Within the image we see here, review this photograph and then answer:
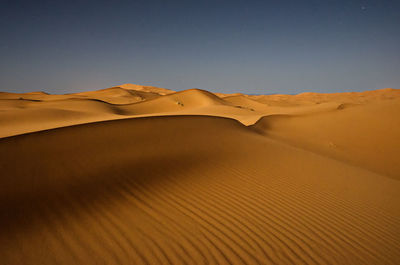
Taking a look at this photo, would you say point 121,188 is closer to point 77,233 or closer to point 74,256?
point 77,233

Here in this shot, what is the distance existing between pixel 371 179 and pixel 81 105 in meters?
25.8

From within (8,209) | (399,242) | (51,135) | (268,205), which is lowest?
(399,242)

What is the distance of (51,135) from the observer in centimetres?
416

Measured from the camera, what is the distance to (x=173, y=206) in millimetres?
2959

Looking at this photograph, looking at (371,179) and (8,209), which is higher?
(8,209)

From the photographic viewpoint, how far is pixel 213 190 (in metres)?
3.53

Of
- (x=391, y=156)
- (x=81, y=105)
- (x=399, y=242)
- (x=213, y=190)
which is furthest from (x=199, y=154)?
(x=81, y=105)

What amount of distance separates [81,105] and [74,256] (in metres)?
24.5

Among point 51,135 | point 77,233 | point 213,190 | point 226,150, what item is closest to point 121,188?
point 77,233

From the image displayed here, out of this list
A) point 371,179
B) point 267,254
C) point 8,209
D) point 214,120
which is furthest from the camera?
point 214,120

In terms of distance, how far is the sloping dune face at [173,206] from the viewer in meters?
2.17

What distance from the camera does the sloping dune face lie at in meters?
2.17

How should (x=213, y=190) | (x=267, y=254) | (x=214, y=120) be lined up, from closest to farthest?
1. (x=267, y=254)
2. (x=213, y=190)
3. (x=214, y=120)

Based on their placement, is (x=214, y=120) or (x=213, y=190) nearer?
(x=213, y=190)
